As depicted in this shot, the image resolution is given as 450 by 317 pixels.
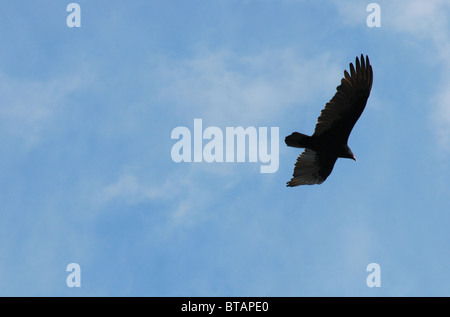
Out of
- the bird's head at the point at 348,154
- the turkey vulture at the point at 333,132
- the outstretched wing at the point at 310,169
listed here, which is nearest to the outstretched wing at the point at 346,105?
the turkey vulture at the point at 333,132

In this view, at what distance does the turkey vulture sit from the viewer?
57.5 ft

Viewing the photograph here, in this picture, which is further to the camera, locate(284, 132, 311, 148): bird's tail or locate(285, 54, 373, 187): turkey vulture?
locate(284, 132, 311, 148): bird's tail

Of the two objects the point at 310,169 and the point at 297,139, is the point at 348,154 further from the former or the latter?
the point at 297,139

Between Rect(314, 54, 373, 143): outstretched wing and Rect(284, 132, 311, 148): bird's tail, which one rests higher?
Rect(314, 54, 373, 143): outstretched wing

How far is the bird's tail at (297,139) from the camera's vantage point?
18344mm

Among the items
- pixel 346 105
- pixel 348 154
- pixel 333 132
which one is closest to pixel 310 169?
pixel 348 154

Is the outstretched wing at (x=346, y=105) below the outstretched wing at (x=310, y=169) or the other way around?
the other way around

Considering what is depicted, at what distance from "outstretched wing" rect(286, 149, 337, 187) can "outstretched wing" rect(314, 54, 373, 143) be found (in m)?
1.17

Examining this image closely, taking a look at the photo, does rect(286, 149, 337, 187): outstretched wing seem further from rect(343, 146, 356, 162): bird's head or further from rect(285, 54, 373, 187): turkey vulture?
rect(343, 146, 356, 162): bird's head

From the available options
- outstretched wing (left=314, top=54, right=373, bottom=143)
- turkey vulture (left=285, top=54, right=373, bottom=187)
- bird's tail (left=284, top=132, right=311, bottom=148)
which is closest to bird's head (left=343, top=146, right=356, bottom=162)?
turkey vulture (left=285, top=54, right=373, bottom=187)

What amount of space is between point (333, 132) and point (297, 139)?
42.3 inches

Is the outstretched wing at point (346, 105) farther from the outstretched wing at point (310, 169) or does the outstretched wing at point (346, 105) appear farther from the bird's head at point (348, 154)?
the outstretched wing at point (310, 169)
